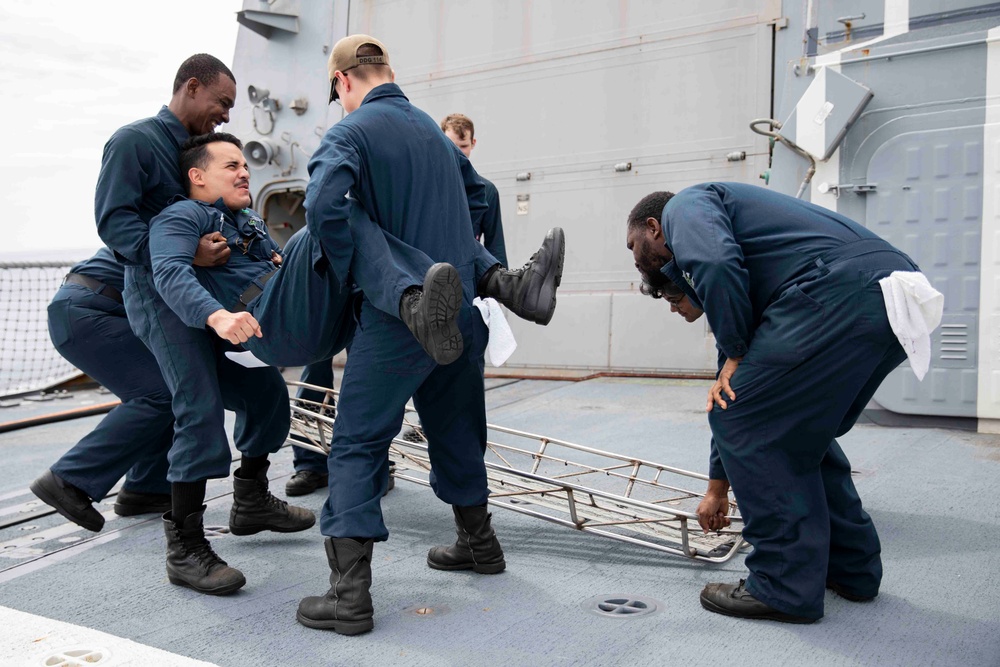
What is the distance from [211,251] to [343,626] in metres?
1.37

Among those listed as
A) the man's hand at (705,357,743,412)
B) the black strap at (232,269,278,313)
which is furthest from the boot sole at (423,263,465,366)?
the black strap at (232,269,278,313)

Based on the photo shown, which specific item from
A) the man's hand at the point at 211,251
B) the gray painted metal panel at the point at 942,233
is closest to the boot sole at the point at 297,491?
the man's hand at the point at 211,251

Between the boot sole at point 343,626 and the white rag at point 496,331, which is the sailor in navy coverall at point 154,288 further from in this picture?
the white rag at point 496,331

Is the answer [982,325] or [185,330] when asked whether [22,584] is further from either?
[982,325]

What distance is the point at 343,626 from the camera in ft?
7.72

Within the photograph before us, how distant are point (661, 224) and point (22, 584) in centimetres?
247

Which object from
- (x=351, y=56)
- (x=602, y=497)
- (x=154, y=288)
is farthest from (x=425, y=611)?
(x=351, y=56)

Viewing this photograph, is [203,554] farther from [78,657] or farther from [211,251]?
[211,251]

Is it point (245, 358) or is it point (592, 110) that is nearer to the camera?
point (245, 358)

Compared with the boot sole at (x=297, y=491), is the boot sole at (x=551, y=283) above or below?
above

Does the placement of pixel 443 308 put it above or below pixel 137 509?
above

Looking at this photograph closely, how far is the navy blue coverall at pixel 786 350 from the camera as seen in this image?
2.30 metres

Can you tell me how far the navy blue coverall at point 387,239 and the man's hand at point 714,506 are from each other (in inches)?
34.4

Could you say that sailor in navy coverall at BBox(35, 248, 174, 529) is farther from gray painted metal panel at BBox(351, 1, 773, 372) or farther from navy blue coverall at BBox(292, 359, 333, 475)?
gray painted metal panel at BBox(351, 1, 773, 372)
